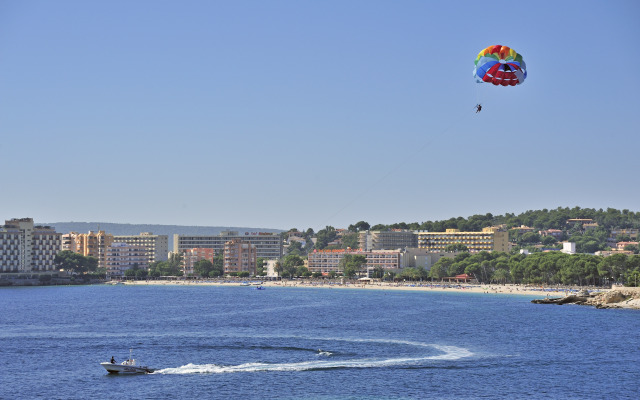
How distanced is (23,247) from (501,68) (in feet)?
512

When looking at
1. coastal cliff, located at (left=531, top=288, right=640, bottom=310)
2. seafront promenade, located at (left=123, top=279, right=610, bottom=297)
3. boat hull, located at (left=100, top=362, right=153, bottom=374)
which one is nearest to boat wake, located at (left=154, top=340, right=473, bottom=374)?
boat hull, located at (left=100, top=362, right=153, bottom=374)

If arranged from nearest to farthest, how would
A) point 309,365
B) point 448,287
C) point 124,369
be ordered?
1. point 124,369
2. point 309,365
3. point 448,287

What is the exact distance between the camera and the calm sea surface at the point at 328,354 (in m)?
49.8

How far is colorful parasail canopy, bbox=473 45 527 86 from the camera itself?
59.6 meters

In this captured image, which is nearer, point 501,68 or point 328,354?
point 501,68

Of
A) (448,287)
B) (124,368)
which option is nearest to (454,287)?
(448,287)

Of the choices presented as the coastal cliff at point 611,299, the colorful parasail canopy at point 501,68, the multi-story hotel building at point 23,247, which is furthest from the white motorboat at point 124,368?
the multi-story hotel building at point 23,247

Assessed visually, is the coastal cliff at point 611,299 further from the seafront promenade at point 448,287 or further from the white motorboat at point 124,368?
the white motorboat at point 124,368

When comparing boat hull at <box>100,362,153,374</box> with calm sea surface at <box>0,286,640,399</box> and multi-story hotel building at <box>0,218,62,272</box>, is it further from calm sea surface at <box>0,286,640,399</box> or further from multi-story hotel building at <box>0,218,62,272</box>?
multi-story hotel building at <box>0,218,62,272</box>

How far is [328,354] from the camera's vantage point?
202 ft

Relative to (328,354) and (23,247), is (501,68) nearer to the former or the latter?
(328,354)

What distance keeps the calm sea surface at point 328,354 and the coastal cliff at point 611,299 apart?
7.57 metres

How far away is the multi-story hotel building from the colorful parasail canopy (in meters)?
152

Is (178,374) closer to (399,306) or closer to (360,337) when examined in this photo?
(360,337)
